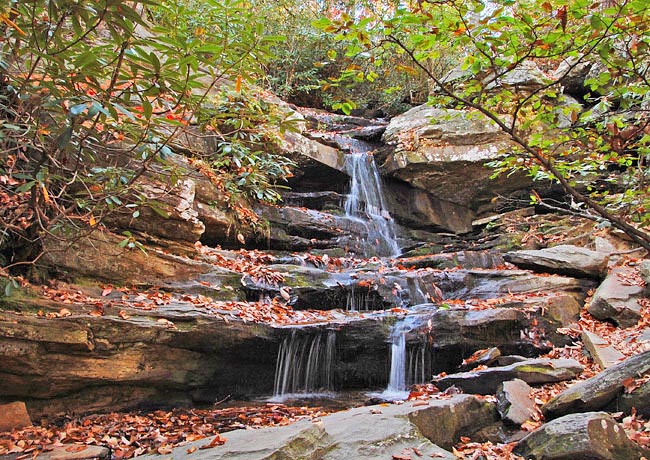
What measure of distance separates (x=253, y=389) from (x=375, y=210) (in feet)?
24.1

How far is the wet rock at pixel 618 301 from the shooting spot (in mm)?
5884

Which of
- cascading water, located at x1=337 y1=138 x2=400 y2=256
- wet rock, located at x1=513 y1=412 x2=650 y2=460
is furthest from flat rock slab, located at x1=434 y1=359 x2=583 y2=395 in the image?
cascading water, located at x1=337 y1=138 x2=400 y2=256

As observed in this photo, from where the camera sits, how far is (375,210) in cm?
1204

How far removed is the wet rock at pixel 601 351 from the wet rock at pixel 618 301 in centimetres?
81

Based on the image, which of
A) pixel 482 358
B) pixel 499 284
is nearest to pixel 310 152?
pixel 499 284

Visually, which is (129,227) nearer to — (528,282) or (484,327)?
(484,327)

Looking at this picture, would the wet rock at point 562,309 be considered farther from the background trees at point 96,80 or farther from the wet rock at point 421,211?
the wet rock at point 421,211

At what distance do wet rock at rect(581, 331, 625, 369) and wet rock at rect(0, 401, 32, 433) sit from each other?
234 inches

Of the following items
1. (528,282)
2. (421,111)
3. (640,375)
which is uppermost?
(421,111)

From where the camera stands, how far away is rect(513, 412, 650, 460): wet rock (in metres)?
2.75

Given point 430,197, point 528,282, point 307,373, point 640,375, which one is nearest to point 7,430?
point 307,373

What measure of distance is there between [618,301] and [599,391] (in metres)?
3.33

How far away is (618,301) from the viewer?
609cm

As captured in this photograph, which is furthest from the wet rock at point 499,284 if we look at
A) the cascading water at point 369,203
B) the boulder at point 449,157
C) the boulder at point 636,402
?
the boulder at point 449,157
